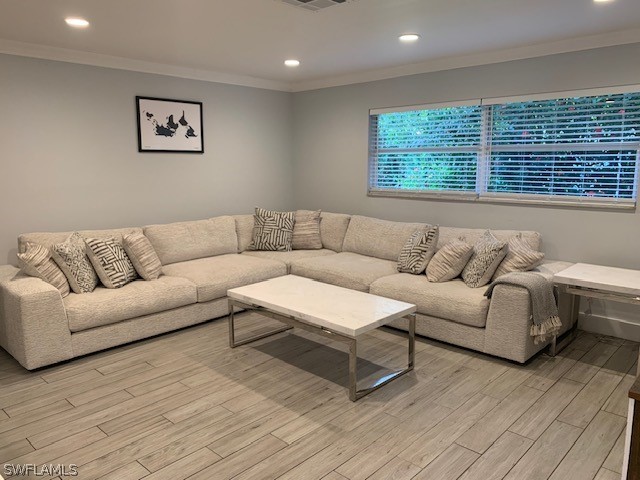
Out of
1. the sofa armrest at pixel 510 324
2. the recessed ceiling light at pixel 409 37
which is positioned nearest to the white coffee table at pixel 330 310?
the sofa armrest at pixel 510 324

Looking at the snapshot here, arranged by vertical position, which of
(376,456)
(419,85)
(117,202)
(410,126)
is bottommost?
(376,456)

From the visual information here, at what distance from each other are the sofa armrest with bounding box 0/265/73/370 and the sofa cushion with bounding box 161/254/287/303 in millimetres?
1109

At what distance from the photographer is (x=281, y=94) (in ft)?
19.4

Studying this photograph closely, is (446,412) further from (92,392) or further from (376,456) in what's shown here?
(92,392)

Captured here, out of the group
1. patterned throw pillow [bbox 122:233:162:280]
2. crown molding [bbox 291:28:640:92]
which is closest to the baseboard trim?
crown molding [bbox 291:28:640:92]

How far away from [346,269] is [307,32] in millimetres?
2042

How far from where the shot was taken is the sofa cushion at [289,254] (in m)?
4.87

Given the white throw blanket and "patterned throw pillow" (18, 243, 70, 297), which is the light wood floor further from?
"patterned throw pillow" (18, 243, 70, 297)

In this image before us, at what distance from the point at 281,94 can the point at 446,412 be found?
4.43 m

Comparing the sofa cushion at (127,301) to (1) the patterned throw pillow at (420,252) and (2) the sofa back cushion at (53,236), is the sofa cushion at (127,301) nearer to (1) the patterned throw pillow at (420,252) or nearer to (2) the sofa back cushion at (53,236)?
(2) the sofa back cushion at (53,236)

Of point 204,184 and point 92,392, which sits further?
point 204,184

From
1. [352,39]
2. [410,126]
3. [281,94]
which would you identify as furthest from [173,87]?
[410,126]

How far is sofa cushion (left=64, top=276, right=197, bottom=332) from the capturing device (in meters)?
3.34

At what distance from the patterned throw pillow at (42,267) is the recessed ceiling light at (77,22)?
1.63 m
